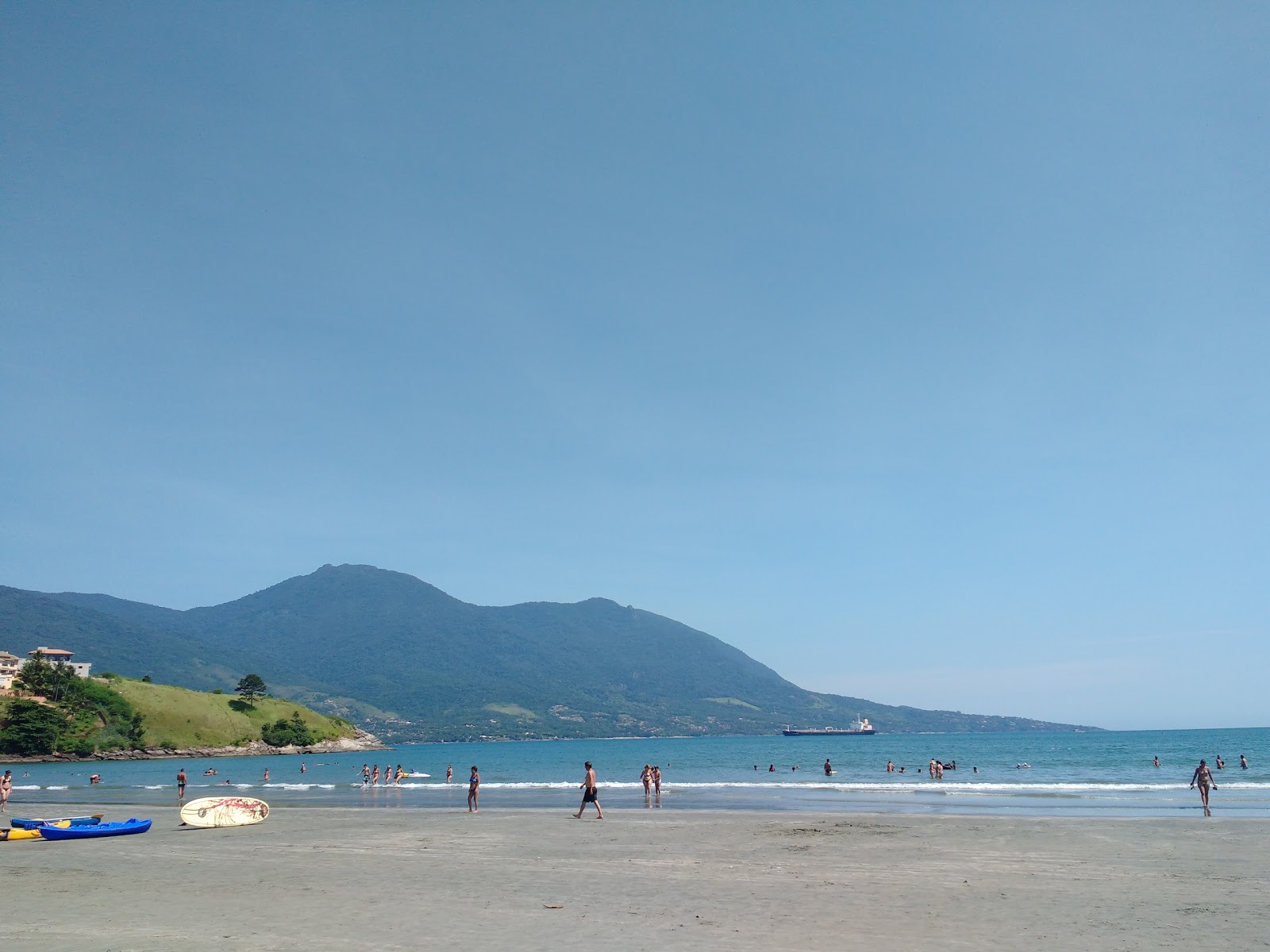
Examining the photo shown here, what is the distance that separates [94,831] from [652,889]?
2334cm

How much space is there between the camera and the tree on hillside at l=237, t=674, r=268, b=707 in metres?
163

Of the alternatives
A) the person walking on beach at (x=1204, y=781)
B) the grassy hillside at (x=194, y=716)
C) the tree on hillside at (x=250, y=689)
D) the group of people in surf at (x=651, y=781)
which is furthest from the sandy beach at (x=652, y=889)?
the tree on hillside at (x=250, y=689)

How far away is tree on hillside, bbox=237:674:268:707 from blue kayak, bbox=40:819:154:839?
146982 mm

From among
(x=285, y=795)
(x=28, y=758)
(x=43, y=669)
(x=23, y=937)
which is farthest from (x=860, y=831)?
(x=43, y=669)

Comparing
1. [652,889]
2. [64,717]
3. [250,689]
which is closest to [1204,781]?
[652,889]

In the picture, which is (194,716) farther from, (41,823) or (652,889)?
(652,889)

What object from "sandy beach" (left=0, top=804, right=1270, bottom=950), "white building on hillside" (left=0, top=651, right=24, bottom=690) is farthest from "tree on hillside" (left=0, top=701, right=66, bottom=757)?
"sandy beach" (left=0, top=804, right=1270, bottom=950)

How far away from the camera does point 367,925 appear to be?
1435 cm

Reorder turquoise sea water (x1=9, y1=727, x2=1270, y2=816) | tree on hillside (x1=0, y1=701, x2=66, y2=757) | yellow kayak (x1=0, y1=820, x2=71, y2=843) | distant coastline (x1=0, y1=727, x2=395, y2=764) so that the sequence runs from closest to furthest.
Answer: yellow kayak (x1=0, y1=820, x2=71, y2=843), turquoise sea water (x1=9, y1=727, x2=1270, y2=816), tree on hillside (x1=0, y1=701, x2=66, y2=757), distant coastline (x1=0, y1=727, x2=395, y2=764)

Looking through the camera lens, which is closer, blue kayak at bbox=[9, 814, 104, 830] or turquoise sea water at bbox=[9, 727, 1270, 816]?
blue kayak at bbox=[9, 814, 104, 830]

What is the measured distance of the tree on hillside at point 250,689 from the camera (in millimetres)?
163250

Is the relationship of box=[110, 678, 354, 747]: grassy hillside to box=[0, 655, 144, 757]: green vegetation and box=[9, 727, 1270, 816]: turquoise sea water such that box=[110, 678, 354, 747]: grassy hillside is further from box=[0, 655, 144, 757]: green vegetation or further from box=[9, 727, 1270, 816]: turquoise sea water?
box=[9, 727, 1270, 816]: turquoise sea water

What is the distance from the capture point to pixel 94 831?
1153 inches

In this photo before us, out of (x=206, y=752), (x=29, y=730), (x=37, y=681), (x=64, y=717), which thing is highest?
(x=37, y=681)
